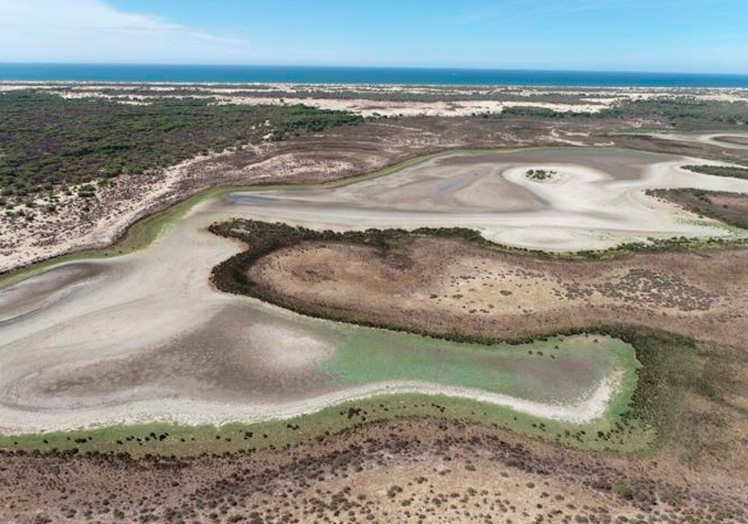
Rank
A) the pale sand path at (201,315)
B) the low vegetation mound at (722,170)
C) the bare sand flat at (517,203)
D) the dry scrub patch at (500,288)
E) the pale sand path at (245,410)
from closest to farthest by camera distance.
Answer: the pale sand path at (245,410) → the pale sand path at (201,315) → the dry scrub patch at (500,288) → the bare sand flat at (517,203) → the low vegetation mound at (722,170)

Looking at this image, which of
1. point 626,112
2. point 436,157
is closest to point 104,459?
point 436,157

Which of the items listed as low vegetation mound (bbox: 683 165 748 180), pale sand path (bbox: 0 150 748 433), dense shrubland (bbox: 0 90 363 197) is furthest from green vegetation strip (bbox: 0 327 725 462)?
low vegetation mound (bbox: 683 165 748 180)

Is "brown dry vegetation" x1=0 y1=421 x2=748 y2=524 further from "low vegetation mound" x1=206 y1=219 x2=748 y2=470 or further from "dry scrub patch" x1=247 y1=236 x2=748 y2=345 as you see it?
"dry scrub patch" x1=247 y1=236 x2=748 y2=345

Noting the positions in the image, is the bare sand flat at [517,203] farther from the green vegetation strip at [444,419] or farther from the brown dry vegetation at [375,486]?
the brown dry vegetation at [375,486]

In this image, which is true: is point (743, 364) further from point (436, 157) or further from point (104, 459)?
point (436, 157)

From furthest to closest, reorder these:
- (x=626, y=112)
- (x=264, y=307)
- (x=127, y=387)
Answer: (x=626, y=112), (x=264, y=307), (x=127, y=387)

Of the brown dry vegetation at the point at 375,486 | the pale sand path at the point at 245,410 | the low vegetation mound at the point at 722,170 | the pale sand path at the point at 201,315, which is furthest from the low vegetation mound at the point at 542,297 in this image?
the low vegetation mound at the point at 722,170

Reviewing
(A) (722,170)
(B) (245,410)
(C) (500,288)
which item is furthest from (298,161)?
(A) (722,170)

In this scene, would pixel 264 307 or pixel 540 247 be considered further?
pixel 540 247

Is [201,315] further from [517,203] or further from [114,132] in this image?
[114,132]
